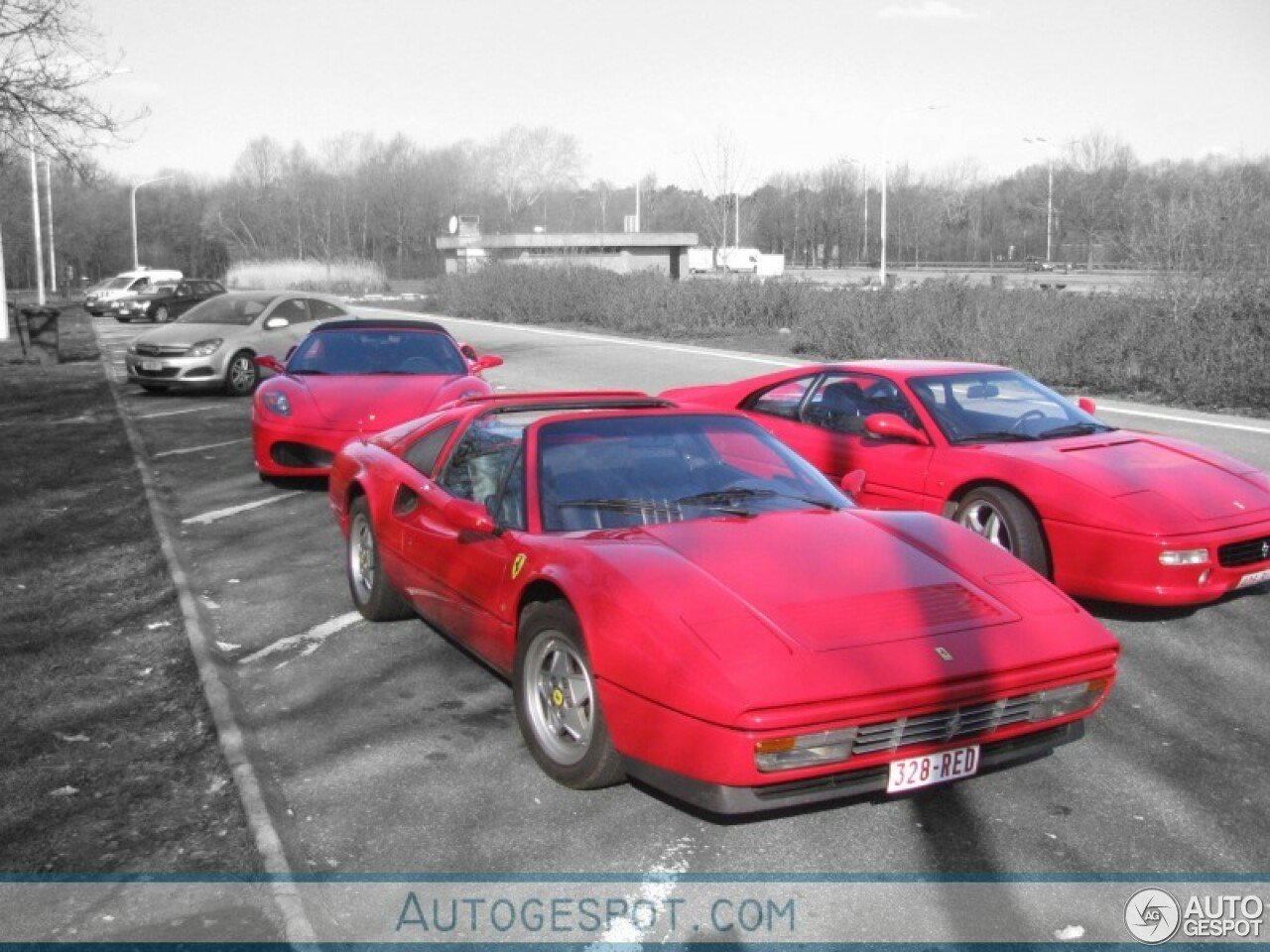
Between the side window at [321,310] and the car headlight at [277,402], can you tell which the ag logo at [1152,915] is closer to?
the car headlight at [277,402]

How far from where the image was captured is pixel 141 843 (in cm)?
396

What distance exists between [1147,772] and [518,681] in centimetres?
229

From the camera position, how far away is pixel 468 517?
16.4 ft

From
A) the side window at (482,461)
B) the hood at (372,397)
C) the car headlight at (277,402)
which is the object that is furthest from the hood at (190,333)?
the side window at (482,461)

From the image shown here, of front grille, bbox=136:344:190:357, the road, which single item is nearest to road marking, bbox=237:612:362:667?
the road

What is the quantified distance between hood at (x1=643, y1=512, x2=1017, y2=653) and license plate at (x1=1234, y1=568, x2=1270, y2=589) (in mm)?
2342

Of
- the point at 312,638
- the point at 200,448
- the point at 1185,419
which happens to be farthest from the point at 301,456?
the point at 1185,419

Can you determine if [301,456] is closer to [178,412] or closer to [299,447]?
[299,447]

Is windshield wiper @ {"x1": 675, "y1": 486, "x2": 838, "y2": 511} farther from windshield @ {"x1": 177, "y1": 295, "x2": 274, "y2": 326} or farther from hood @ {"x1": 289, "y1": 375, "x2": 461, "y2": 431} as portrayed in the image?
windshield @ {"x1": 177, "y1": 295, "x2": 274, "y2": 326}

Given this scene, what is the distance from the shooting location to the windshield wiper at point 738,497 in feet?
16.3

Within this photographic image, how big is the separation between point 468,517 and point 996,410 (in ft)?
12.2

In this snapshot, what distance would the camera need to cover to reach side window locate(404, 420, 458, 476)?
5980 mm

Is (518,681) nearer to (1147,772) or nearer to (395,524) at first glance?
(395,524)

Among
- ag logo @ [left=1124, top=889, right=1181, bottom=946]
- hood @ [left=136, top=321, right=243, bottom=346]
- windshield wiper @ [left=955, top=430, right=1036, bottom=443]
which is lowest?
ag logo @ [left=1124, top=889, right=1181, bottom=946]
